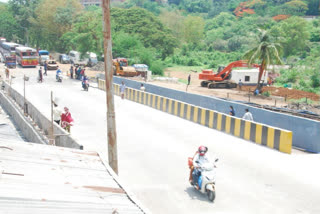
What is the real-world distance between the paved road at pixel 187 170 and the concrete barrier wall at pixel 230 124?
1.28 ft

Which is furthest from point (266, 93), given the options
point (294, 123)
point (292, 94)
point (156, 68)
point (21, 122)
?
point (21, 122)

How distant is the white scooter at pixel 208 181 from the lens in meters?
10.2

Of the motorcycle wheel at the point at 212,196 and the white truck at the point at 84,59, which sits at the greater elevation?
the white truck at the point at 84,59

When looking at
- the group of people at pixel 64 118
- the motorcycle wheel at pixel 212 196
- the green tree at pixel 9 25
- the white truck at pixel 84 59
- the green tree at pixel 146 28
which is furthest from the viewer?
the green tree at pixel 9 25

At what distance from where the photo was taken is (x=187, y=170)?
1291 cm

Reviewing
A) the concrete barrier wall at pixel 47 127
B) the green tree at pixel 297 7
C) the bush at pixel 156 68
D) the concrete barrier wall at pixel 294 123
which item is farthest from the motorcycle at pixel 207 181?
the green tree at pixel 297 7

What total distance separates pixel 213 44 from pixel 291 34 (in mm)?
24351

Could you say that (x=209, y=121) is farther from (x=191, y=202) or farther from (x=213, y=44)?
(x=213, y=44)

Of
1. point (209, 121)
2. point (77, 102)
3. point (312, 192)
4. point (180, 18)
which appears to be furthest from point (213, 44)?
point (312, 192)

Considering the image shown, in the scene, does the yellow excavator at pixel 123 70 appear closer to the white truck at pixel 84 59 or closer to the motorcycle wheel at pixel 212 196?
the white truck at pixel 84 59

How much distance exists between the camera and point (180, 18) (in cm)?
11744

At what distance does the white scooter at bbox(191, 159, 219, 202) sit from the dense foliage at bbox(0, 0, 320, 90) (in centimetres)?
3006

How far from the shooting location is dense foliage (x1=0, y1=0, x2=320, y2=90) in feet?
182

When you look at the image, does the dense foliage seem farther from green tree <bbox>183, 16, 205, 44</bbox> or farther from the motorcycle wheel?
the motorcycle wheel
